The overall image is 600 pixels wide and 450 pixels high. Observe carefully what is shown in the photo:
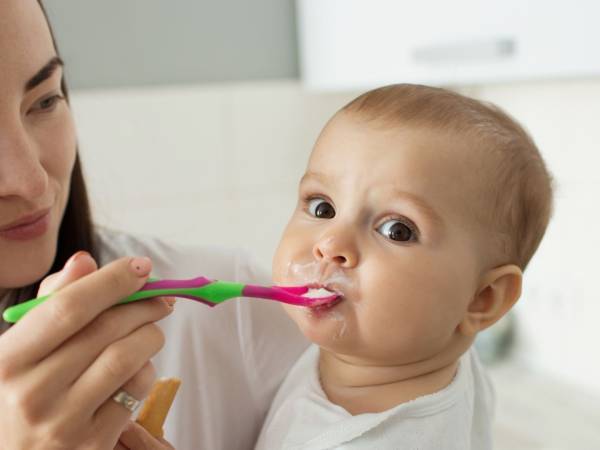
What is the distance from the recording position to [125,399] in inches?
24.1

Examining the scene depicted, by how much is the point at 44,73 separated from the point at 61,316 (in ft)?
1.12

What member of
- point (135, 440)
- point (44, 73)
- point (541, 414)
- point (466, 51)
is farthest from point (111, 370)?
point (541, 414)

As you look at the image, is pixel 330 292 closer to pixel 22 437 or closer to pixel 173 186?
pixel 22 437

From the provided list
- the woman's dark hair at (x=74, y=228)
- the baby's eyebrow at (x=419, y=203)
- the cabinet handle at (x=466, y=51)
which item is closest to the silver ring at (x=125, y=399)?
the baby's eyebrow at (x=419, y=203)

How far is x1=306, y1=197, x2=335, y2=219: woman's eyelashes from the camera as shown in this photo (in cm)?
80

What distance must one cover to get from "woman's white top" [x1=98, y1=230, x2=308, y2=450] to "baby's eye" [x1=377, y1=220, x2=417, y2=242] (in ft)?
1.05

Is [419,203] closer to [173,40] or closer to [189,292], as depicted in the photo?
[189,292]

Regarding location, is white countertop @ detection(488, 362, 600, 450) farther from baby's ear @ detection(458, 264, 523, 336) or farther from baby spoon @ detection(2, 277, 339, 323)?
baby spoon @ detection(2, 277, 339, 323)

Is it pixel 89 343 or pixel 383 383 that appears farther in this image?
pixel 383 383

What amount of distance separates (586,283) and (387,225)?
3.86 ft

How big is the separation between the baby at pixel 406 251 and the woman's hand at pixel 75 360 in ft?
0.71

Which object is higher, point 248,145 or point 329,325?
point 329,325

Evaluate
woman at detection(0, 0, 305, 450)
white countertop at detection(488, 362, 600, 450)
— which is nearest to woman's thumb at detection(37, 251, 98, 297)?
woman at detection(0, 0, 305, 450)

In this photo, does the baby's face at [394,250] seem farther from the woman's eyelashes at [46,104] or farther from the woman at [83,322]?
the woman's eyelashes at [46,104]
